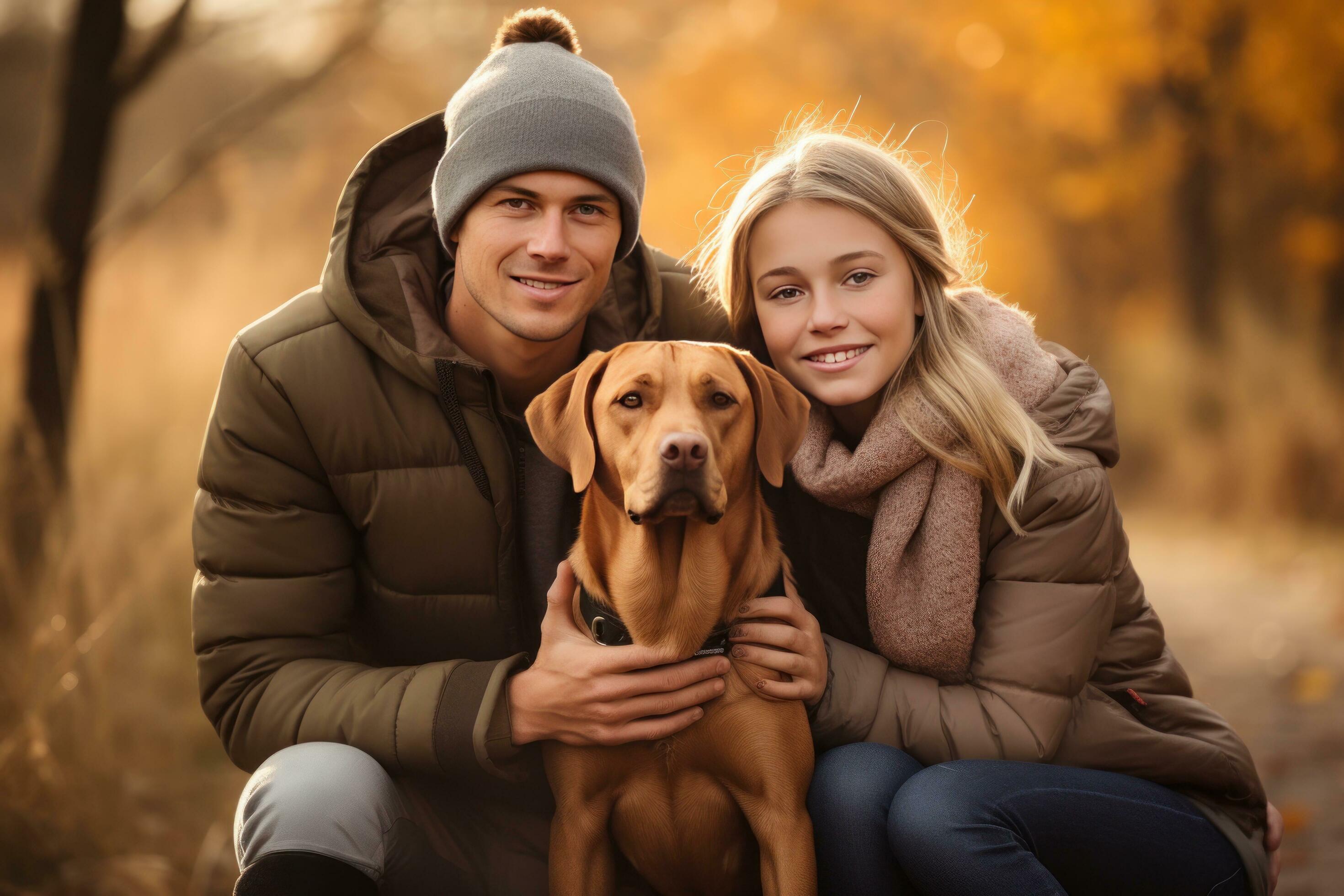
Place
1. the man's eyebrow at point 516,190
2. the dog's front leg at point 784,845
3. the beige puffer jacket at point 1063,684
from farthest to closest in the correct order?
the man's eyebrow at point 516,190 < the beige puffer jacket at point 1063,684 < the dog's front leg at point 784,845

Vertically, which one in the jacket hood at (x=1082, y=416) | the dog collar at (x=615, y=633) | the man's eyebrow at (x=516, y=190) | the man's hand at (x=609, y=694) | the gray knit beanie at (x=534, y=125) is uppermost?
the gray knit beanie at (x=534, y=125)

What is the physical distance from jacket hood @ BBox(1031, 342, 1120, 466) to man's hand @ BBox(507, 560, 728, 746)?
1.00 metres

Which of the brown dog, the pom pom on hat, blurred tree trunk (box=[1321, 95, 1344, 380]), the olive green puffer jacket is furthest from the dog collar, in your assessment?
blurred tree trunk (box=[1321, 95, 1344, 380])

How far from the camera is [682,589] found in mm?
2510

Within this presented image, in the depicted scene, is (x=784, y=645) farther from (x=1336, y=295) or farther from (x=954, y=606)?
(x=1336, y=295)

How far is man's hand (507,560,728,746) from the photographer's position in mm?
2375

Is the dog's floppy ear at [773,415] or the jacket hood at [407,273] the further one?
the jacket hood at [407,273]

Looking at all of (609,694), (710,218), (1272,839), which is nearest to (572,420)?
(609,694)

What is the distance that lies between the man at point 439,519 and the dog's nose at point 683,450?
46 cm

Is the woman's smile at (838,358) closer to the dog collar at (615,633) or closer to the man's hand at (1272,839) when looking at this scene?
the dog collar at (615,633)

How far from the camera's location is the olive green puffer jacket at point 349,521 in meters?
2.54

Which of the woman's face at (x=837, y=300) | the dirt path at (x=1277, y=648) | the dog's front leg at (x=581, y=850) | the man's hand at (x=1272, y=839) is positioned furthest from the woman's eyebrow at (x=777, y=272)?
the dirt path at (x=1277, y=648)

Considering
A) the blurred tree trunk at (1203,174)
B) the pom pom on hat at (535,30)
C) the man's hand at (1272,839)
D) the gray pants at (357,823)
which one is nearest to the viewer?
the gray pants at (357,823)

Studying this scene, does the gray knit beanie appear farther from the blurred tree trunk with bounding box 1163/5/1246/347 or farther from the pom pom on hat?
the blurred tree trunk with bounding box 1163/5/1246/347
